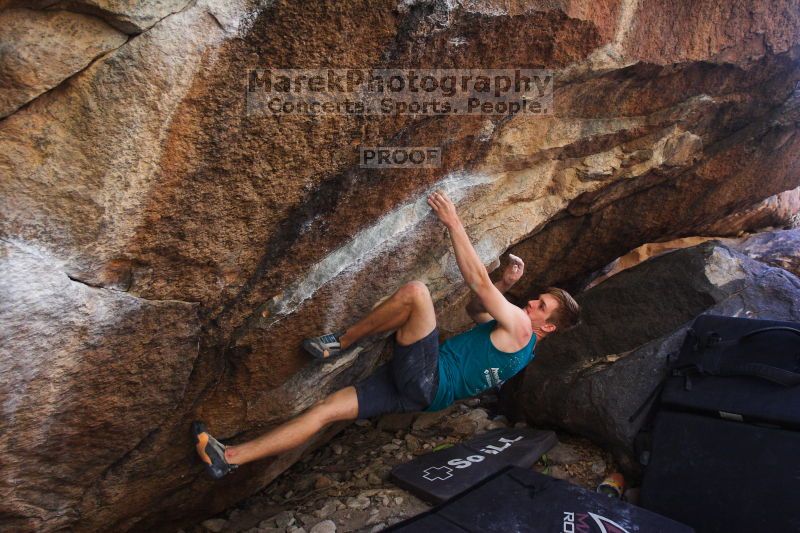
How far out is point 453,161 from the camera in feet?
9.80

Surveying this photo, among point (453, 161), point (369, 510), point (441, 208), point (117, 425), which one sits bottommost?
point (369, 510)

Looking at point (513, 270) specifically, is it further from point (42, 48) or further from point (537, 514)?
point (42, 48)

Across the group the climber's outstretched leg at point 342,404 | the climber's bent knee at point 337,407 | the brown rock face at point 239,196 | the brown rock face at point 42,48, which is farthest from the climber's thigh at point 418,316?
the brown rock face at point 42,48

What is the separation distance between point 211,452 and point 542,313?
78.4 inches

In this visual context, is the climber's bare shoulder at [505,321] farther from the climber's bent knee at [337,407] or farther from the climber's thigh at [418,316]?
the climber's bent knee at [337,407]

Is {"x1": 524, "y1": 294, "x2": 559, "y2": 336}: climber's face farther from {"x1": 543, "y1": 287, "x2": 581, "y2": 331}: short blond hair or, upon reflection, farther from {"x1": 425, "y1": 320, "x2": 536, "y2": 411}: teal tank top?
{"x1": 425, "y1": 320, "x2": 536, "y2": 411}: teal tank top

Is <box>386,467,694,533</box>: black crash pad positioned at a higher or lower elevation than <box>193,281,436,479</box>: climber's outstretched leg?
lower

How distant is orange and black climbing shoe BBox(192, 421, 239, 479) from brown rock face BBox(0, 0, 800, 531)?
0.07 meters

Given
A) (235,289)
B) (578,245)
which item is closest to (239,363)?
(235,289)

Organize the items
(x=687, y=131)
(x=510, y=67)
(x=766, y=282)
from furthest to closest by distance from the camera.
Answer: (x=687, y=131) → (x=766, y=282) → (x=510, y=67)

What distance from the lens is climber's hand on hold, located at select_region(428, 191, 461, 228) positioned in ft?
9.62

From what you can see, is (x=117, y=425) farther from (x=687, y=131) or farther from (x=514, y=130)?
(x=687, y=131)

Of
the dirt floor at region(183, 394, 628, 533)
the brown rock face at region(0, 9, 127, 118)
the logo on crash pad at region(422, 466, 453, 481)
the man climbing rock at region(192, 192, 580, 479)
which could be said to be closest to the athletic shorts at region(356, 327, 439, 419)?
the man climbing rock at region(192, 192, 580, 479)

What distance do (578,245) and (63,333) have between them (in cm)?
385
